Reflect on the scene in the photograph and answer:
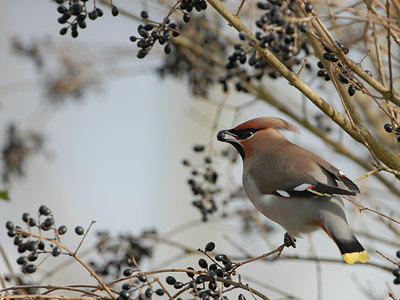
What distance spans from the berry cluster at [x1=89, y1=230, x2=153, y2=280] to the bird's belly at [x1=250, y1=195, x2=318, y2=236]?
33.9 inches

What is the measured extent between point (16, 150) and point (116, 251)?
1.36 metres

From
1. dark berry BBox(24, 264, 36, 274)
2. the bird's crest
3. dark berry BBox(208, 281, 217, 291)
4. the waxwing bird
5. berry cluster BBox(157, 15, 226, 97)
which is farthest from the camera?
berry cluster BBox(157, 15, 226, 97)

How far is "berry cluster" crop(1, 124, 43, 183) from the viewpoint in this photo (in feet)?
14.6

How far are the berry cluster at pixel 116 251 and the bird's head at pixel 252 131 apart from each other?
29.9 inches

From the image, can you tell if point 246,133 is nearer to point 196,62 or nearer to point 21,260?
point 196,62

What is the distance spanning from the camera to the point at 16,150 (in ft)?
14.9

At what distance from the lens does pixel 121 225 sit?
28.4 feet

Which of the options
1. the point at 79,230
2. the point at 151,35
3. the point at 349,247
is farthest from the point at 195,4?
the point at 349,247

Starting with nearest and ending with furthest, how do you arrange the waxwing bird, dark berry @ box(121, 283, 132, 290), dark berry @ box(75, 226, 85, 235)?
dark berry @ box(121, 283, 132, 290) < dark berry @ box(75, 226, 85, 235) < the waxwing bird

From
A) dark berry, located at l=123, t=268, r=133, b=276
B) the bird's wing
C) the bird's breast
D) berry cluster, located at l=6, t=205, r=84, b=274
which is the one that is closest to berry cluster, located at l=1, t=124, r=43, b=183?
the bird's wing

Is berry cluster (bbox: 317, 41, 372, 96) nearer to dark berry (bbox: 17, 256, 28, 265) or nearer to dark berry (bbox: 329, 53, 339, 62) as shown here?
dark berry (bbox: 329, 53, 339, 62)

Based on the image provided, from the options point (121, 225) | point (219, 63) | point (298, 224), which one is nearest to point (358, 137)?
point (298, 224)

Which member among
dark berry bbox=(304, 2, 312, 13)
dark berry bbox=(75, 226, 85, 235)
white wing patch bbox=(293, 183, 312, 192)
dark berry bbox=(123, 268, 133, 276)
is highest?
dark berry bbox=(304, 2, 312, 13)

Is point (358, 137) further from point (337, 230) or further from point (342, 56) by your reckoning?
point (337, 230)
